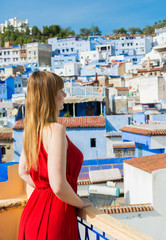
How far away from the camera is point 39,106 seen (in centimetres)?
231

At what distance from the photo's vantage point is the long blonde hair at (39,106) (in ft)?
7.51

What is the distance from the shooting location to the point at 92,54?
74.6m

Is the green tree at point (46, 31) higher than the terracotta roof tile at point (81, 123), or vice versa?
the green tree at point (46, 31)

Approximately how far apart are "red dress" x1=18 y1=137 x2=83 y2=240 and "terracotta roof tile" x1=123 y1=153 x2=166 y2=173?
8660 mm

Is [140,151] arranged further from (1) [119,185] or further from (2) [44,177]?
(2) [44,177]

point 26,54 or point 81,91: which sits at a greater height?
point 26,54

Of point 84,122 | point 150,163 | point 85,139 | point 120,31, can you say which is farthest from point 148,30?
point 150,163

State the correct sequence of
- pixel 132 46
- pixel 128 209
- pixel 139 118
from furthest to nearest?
1. pixel 132 46
2. pixel 139 118
3. pixel 128 209

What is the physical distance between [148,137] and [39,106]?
1364 centimetres

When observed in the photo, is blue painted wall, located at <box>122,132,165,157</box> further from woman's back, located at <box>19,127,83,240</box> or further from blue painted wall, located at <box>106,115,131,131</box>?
woman's back, located at <box>19,127,83,240</box>

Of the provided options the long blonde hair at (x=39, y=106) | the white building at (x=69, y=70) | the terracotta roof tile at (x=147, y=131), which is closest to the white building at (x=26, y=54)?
the white building at (x=69, y=70)

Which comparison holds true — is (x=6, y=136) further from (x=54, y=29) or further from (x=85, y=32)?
(x=85, y=32)

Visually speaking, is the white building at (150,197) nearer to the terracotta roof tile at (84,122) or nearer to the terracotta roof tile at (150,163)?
the terracotta roof tile at (150,163)

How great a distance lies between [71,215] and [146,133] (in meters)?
13.4
